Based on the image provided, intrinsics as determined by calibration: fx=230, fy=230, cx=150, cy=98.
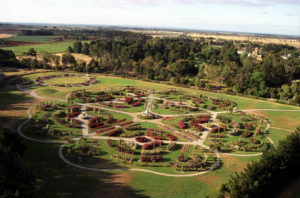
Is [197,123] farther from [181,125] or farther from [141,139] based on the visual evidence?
[141,139]

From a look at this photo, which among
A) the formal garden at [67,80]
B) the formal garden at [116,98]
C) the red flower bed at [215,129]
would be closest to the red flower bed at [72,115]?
the formal garden at [116,98]

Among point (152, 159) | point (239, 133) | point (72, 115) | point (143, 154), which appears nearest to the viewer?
point (152, 159)

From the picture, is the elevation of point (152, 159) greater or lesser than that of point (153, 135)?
lesser

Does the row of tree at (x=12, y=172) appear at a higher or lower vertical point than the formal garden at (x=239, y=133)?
higher

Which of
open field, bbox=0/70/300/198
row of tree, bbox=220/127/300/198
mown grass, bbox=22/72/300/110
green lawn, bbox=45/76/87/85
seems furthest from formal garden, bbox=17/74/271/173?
green lawn, bbox=45/76/87/85

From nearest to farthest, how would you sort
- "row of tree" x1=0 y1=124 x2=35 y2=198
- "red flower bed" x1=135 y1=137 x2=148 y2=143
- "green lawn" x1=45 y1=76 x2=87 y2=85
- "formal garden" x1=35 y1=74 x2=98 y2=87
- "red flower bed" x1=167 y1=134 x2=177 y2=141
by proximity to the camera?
"row of tree" x1=0 y1=124 x2=35 y2=198
"red flower bed" x1=135 y1=137 x2=148 y2=143
"red flower bed" x1=167 y1=134 x2=177 y2=141
"formal garden" x1=35 y1=74 x2=98 y2=87
"green lawn" x1=45 y1=76 x2=87 y2=85

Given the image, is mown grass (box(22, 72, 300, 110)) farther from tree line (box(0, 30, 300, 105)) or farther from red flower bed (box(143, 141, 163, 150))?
red flower bed (box(143, 141, 163, 150))

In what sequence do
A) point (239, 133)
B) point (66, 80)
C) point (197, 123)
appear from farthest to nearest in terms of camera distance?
point (66, 80) → point (197, 123) → point (239, 133)

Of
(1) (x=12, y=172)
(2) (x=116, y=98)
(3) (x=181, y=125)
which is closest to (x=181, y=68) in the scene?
(2) (x=116, y=98)

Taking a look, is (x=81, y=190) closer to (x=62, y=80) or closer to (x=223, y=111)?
(x=223, y=111)

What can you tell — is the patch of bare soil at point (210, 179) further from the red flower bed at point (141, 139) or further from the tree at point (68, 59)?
the tree at point (68, 59)

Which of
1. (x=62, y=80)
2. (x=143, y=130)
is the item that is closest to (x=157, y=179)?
(x=143, y=130)
